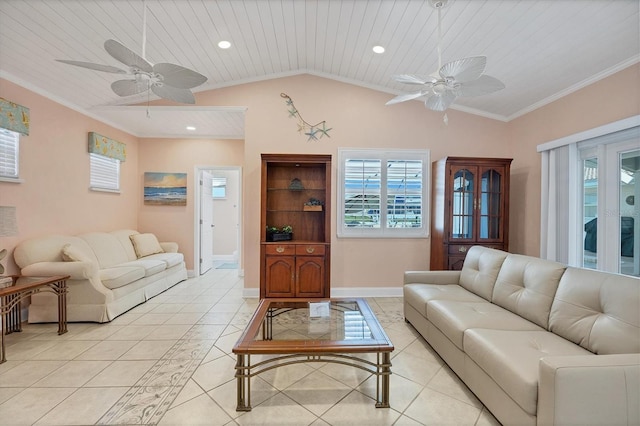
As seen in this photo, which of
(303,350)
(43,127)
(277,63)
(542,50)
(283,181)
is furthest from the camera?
(283,181)

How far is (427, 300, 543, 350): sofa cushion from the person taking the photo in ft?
6.56

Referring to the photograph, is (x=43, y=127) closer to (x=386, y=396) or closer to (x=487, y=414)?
(x=386, y=396)

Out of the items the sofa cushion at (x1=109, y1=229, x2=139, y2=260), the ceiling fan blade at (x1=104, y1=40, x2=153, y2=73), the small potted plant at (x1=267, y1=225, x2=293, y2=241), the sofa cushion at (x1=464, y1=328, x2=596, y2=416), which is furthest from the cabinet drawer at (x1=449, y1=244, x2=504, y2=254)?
the sofa cushion at (x1=109, y1=229, x2=139, y2=260)

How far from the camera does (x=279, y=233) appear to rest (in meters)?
3.93

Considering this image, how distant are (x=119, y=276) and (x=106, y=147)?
2290 millimetres

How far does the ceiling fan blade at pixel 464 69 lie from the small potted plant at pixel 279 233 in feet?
8.66

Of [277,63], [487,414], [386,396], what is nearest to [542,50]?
[277,63]

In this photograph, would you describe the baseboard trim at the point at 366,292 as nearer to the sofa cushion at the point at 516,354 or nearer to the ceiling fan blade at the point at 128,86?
the sofa cushion at the point at 516,354

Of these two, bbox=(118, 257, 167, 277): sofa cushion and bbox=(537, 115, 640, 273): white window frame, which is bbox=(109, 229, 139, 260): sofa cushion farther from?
bbox=(537, 115, 640, 273): white window frame

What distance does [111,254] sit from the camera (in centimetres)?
402

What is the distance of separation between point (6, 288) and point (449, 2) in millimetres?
4525

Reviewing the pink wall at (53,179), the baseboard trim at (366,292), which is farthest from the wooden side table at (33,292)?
the baseboard trim at (366,292)

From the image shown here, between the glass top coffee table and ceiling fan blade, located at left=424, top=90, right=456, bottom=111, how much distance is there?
6.53ft

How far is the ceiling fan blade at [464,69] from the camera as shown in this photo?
199 cm
